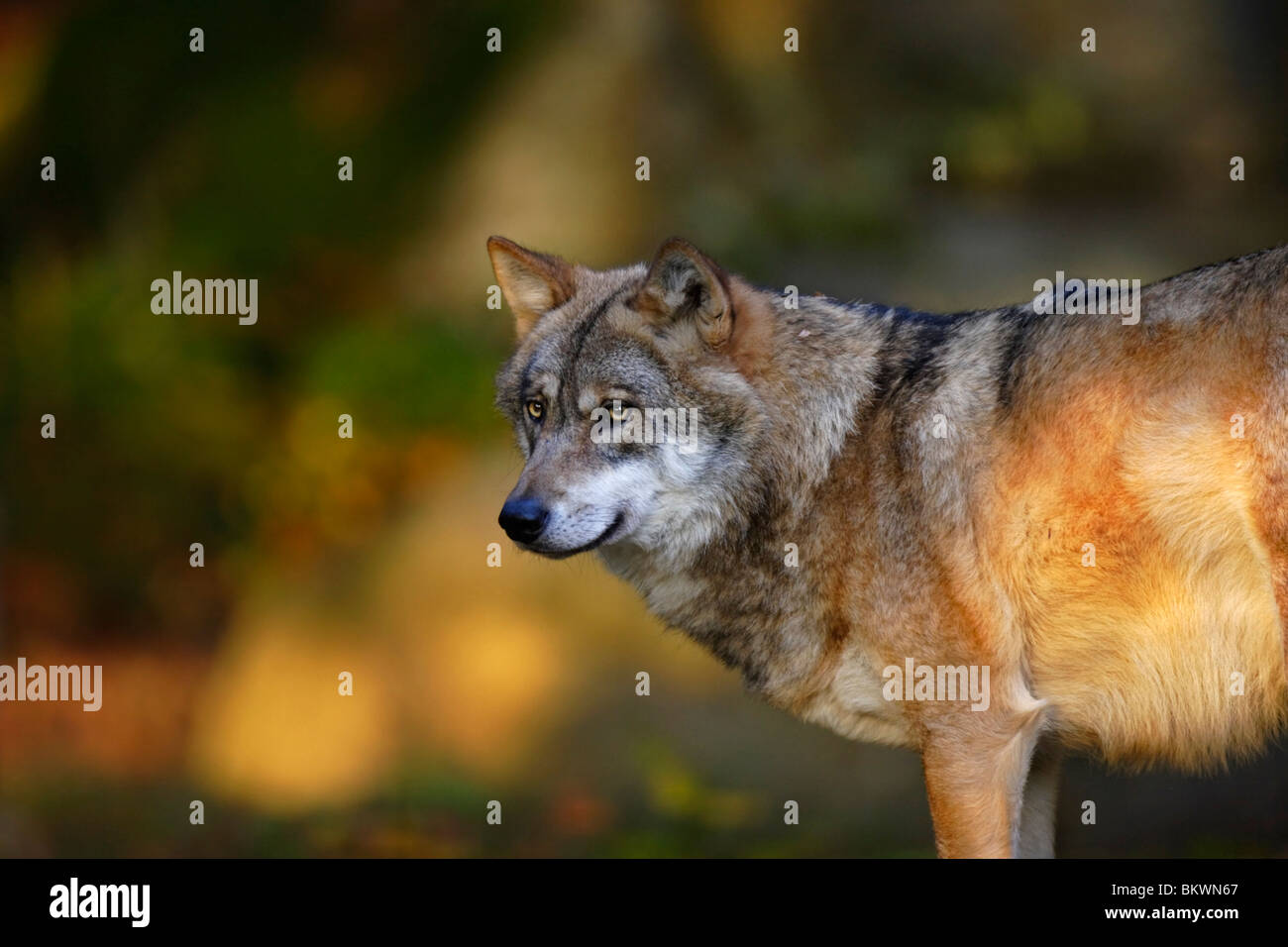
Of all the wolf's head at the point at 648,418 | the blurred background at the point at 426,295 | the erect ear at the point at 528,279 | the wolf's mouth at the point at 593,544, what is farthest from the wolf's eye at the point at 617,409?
the blurred background at the point at 426,295

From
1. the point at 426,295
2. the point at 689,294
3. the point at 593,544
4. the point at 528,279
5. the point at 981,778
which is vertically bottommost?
the point at 981,778

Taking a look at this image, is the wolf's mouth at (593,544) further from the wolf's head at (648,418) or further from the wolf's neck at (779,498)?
the wolf's neck at (779,498)

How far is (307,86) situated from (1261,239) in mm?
6777

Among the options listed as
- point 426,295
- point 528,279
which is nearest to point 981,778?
point 528,279

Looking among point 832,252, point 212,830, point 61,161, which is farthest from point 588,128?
point 212,830

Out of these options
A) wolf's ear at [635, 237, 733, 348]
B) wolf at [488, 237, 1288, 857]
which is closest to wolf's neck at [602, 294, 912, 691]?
wolf at [488, 237, 1288, 857]

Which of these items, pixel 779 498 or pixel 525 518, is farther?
pixel 779 498

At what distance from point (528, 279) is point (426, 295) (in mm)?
3837

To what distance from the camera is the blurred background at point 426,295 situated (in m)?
8.57

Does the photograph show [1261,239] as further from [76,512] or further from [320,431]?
[76,512]

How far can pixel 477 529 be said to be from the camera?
9133 millimetres

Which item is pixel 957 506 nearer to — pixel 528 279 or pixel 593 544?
pixel 593 544

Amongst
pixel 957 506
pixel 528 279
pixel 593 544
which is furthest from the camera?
pixel 528 279

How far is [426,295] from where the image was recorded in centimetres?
938
